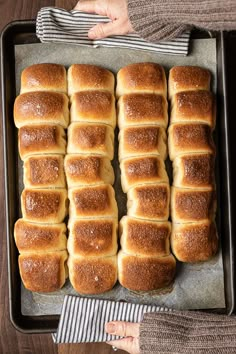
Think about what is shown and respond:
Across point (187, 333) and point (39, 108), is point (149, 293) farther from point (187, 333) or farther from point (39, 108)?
point (39, 108)

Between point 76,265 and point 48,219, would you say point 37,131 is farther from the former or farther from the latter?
point 76,265

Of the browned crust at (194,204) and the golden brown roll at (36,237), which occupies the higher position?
the browned crust at (194,204)

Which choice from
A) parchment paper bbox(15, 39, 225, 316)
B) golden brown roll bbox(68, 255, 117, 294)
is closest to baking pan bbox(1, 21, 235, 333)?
parchment paper bbox(15, 39, 225, 316)

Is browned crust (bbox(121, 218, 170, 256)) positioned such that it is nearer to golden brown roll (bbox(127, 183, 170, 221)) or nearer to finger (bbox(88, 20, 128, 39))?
golden brown roll (bbox(127, 183, 170, 221))

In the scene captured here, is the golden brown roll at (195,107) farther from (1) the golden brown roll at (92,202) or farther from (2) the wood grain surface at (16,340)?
(2) the wood grain surface at (16,340)

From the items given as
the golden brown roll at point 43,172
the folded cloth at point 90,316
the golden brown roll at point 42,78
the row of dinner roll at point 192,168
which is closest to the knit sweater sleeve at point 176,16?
the row of dinner roll at point 192,168
